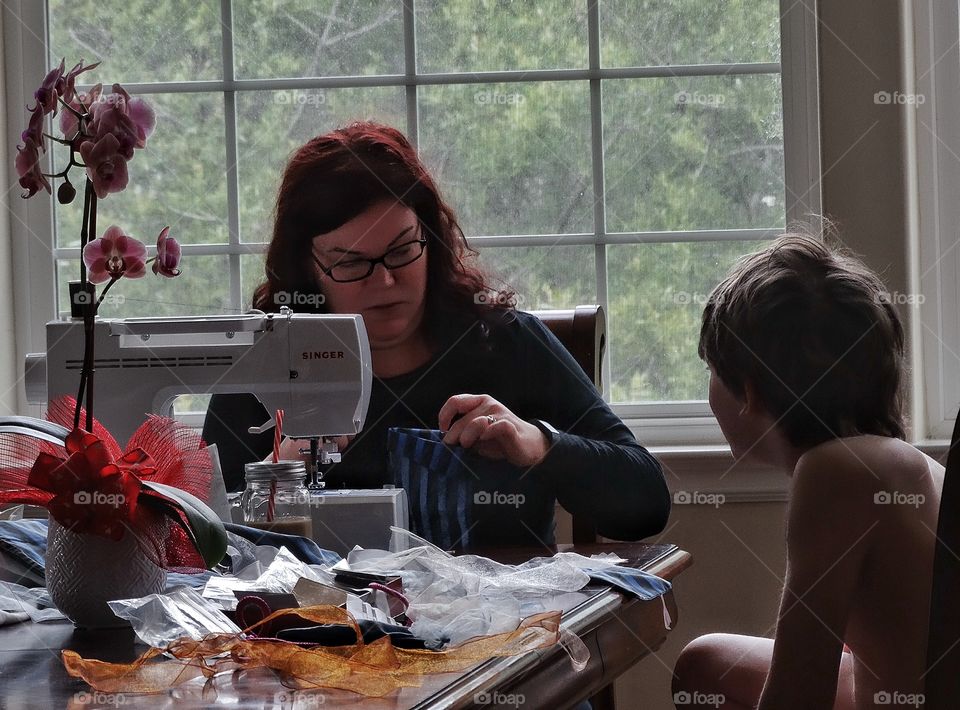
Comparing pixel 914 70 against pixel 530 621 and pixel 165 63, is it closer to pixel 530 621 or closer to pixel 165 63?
pixel 165 63

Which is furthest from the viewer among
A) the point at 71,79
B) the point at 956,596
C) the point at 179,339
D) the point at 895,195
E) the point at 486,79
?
the point at 486,79

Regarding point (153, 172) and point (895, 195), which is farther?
point (153, 172)

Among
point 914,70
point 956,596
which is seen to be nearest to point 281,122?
point 914,70

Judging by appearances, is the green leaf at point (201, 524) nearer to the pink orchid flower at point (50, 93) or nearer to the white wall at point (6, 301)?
the pink orchid flower at point (50, 93)

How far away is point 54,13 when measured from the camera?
99.3 inches

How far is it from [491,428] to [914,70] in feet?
4.76

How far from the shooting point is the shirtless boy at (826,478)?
3.64 feet

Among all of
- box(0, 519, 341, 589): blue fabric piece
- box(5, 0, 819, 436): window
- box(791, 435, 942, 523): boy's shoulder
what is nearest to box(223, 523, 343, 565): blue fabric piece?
box(0, 519, 341, 589): blue fabric piece
